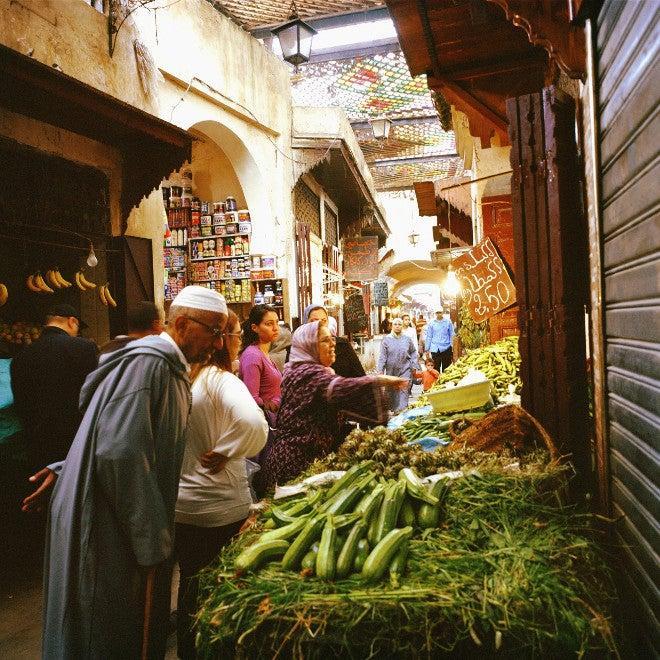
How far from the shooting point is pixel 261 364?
5445 mm

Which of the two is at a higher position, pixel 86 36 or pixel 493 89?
pixel 86 36

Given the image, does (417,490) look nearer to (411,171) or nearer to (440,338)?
(440,338)

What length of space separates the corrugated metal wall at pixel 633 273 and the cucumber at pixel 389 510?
3.22ft

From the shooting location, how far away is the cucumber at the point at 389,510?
2.22 metres

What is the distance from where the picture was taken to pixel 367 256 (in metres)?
17.8

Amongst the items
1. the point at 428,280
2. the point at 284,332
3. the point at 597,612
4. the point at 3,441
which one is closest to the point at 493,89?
the point at 284,332

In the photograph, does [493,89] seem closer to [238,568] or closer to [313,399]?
[313,399]

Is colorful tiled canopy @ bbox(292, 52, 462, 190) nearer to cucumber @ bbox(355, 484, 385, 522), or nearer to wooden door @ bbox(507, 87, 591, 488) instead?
wooden door @ bbox(507, 87, 591, 488)

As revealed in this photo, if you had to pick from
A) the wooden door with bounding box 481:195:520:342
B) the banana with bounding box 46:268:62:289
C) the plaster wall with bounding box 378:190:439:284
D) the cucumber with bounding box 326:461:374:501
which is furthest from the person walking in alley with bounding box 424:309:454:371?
the plaster wall with bounding box 378:190:439:284

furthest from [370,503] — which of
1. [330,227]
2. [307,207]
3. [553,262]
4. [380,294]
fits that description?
[380,294]

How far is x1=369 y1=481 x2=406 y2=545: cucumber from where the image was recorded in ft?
7.29

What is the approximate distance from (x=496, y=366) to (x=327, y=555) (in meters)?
4.95

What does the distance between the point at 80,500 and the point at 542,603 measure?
1.94 metres

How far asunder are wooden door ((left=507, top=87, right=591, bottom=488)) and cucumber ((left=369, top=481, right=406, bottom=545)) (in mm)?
1687
